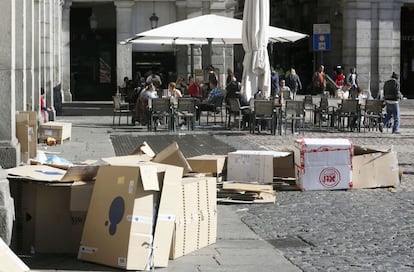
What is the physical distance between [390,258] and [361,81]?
37413mm

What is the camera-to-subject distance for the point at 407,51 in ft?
170

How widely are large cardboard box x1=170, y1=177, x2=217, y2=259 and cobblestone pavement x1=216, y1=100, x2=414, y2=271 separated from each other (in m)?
0.82

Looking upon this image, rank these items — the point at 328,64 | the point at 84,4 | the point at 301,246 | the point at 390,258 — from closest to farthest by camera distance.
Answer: the point at 390,258
the point at 301,246
the point at 84,4
the point at 328,64

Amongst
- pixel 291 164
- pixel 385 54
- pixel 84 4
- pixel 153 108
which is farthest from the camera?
pixel 385 54

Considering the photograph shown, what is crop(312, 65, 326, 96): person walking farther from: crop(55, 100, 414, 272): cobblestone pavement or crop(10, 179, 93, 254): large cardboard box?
crop(10, 179, 93, 254): large cardboard box

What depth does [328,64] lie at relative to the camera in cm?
4950

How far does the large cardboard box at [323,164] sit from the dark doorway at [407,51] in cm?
3753

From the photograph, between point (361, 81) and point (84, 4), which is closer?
point (84, 4)

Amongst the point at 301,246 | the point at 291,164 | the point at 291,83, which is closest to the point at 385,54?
the point at 291,83

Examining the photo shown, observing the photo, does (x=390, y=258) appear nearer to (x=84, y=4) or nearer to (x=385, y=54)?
(x=84, y=4)

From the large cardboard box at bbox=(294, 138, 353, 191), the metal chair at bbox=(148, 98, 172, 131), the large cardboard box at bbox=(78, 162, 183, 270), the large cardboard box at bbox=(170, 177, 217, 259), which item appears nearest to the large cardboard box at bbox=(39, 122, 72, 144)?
the metal chair at bbox=(148, 98, 172, 131)

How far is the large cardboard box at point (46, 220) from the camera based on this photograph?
30.3 feet

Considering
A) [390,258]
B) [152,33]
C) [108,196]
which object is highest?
[152,33]

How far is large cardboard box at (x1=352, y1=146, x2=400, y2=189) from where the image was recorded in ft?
47.0
